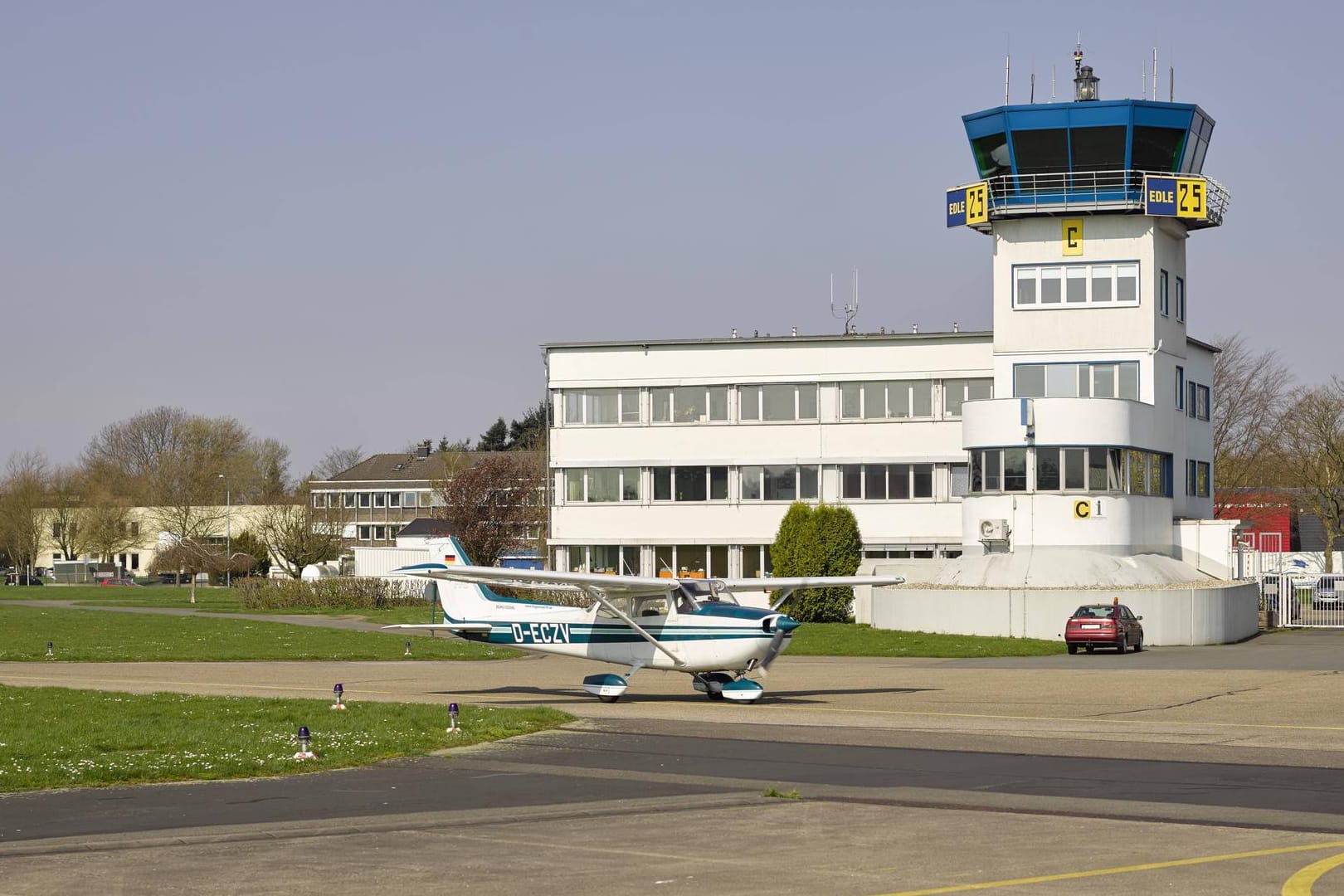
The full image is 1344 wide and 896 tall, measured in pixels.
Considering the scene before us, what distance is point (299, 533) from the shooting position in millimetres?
93062

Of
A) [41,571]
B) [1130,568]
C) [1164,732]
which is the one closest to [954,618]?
[1130,568]

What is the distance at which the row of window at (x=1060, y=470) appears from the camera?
48000 millimetres

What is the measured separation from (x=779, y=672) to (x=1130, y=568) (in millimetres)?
18090

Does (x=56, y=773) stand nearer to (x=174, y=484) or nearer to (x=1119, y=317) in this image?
(x=1119, y=317)

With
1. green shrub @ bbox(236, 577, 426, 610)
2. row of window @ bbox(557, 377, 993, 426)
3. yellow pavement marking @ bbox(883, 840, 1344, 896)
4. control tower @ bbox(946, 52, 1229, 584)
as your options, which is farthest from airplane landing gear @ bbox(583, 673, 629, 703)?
green shrub @ bbox(236, 577, 426, 610)

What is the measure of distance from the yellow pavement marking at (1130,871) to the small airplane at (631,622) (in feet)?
44.5

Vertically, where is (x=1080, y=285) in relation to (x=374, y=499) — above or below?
above

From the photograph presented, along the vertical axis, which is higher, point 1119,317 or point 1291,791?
point 1119,317

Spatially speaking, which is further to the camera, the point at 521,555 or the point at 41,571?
the point at 41,571

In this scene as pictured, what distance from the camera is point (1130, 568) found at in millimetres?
47094

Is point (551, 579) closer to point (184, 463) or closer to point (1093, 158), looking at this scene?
point (1093, 158)

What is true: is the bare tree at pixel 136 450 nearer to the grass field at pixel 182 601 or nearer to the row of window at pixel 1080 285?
the grass field at pixel 182 601

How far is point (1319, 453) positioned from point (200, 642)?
67472mm

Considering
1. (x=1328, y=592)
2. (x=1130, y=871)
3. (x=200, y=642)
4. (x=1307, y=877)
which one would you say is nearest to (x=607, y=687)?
(x=1130, y=871)
